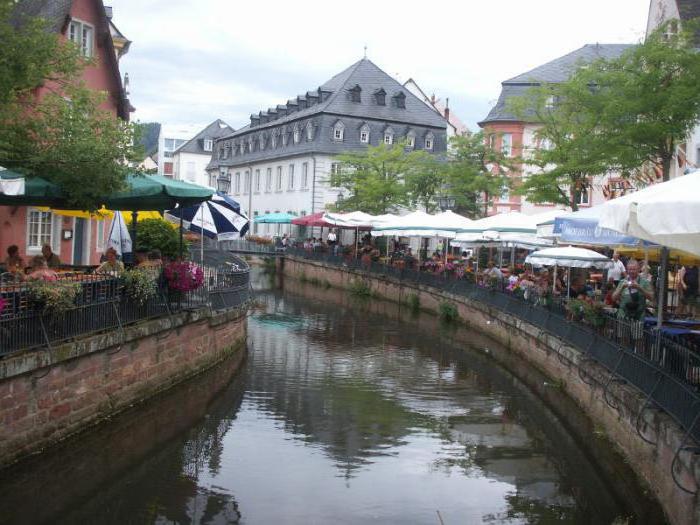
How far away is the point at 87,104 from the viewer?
1469 cm

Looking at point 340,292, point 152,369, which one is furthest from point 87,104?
point 340,292

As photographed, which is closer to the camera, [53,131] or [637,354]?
[637,354]

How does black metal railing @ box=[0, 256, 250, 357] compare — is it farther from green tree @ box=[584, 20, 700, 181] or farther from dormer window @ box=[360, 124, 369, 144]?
dormer window @ box=[360, 124, 369, 144]

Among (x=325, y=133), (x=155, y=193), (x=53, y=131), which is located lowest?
(x=155, y=193)

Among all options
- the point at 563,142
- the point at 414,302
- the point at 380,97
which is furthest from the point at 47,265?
the point at 380,97

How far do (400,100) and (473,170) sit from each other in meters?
25.1

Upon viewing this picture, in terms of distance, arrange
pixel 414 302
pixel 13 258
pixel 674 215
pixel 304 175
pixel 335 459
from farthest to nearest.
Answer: pixel 304 175, pixel 414 302, pixel 13 258, pixel 335 459, pixel 674 215

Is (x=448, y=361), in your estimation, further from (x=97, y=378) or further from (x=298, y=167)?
(x=298, y=167)

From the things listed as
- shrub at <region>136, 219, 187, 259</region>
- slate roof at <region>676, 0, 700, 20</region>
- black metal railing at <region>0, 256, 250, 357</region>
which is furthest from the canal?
slate roof at <region>676, 0, 700, 20</region>

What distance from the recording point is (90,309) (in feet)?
41.4

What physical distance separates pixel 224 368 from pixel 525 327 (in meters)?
7.63

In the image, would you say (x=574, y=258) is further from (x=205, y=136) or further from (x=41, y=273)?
(x=205, y=136)

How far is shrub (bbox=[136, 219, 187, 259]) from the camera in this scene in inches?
1163

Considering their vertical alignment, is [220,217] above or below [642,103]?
below
